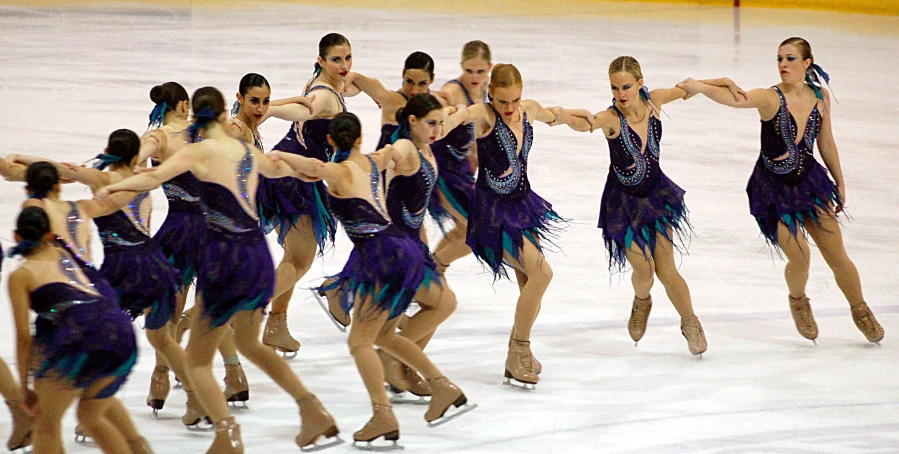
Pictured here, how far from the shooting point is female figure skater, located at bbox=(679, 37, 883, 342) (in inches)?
228

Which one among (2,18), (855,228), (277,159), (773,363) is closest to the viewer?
(277,159)

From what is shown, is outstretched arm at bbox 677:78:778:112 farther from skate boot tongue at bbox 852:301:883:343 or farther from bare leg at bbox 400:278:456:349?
bare leg at bbox 400:278:456:349

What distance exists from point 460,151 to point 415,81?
0.41m

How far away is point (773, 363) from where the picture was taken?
18.3ft

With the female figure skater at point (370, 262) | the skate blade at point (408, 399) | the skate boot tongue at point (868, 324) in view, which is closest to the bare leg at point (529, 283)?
the skate blade at point (408, 399)

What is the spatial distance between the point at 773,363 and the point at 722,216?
252cm

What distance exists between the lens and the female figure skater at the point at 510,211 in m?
5.24

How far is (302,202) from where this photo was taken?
18.5 feet

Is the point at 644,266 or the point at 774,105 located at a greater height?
the point at 774,105

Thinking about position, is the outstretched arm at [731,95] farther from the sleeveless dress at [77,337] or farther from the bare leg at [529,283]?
the sleeveless dress at [77,337]

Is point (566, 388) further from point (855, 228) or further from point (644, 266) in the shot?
point (855, 228)

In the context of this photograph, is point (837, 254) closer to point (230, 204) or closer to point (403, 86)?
point (403, 86)

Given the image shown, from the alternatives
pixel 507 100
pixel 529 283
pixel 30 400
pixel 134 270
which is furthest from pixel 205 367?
pixel 507 100

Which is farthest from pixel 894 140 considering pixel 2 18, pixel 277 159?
pixel 2 18
